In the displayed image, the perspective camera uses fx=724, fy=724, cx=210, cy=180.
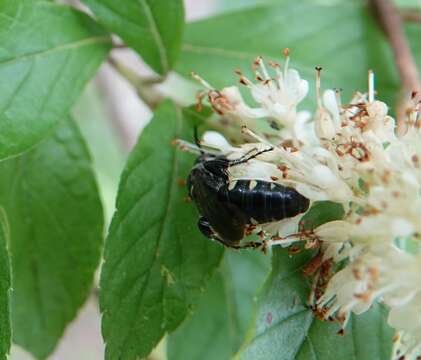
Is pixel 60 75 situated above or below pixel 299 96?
above

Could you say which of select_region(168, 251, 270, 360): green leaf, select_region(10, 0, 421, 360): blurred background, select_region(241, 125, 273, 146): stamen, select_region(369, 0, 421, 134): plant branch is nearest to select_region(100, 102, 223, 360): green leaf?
select_region(241, 125, 273, 146): stamen

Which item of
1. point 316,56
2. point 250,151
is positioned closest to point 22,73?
point 250,151

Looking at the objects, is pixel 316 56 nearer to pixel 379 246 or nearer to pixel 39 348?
pixel 379 246

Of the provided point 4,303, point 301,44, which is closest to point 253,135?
point 4,303

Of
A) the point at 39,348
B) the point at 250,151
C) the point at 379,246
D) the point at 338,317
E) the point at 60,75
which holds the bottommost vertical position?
the point at 39,348

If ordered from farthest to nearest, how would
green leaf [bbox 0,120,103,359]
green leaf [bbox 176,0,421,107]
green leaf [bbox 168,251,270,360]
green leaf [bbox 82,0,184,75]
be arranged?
green leaf [bbox 168,251,270,360] < green leaf [bbox 176,0,421,107] < green leaf [bbox 0,120,103,359] < green leaf [bbox 82,0,184,75]

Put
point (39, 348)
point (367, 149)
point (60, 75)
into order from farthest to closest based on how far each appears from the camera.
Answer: point (39, 348) → point (60, 75) → point (367, 149)

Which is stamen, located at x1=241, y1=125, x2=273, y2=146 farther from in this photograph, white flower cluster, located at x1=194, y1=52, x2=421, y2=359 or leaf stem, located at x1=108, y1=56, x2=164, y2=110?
leaf stem, located at x1=108, y1=56, x2=164, y2=110
